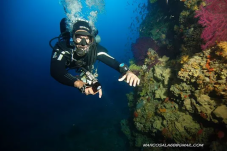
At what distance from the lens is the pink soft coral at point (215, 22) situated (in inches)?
139

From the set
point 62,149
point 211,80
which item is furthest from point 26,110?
point 211,80

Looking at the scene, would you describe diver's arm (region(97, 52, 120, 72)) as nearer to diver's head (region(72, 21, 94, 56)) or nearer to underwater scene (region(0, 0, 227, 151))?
underwater scene (region(0, 0, 227, 151))

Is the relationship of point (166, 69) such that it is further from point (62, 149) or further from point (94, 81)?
point (62, 149)

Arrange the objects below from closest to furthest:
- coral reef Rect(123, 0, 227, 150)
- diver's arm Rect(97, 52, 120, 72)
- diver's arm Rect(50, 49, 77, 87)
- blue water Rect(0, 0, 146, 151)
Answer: coral reef Rect(123, 0, 227, 150) → diver's arm Rect(50, 49, 77, 87) → diver's arm Rect(97, 52, 120, 72) → blue water Rect(0, 0, 146, 151)

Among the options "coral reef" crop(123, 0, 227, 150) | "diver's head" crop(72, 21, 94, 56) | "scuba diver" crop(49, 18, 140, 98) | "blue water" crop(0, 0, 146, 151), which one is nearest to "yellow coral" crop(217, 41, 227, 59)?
"coral reef" crop(123, 0, 227, 150)

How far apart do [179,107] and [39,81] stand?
45.8 m

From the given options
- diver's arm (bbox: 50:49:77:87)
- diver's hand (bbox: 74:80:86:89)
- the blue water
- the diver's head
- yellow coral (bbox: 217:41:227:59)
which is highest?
the diver's head

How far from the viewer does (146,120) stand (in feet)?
17.0

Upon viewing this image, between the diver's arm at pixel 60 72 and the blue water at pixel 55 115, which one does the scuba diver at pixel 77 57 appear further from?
the blue water at pixel 55 115

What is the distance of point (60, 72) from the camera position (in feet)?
11.7

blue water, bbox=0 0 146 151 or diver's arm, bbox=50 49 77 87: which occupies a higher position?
diver's arm, bbox=50 49 77 87

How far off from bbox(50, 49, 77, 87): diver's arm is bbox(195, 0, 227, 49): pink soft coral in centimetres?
407

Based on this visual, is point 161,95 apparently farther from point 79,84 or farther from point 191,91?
point 79,84

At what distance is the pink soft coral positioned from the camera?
11.6 feet
